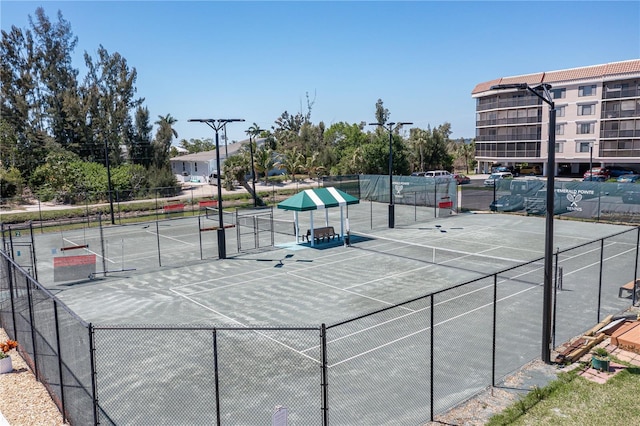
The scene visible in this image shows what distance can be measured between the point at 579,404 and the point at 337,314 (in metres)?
8.05

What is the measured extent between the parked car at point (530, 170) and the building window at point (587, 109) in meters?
12.5

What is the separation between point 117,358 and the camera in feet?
44.1

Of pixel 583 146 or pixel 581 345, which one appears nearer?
pixel 581 345

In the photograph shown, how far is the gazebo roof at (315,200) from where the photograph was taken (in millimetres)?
29075

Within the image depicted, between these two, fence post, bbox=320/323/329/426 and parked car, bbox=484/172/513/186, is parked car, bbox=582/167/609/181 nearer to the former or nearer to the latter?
parked car, bbox=484/172/513/186

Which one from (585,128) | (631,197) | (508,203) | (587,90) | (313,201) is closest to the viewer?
(313,201)

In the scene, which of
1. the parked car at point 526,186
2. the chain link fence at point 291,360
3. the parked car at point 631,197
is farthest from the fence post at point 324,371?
the parked car at point 526,186

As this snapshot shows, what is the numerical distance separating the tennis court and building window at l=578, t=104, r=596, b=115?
162 feet

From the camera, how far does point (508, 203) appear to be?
139 ft

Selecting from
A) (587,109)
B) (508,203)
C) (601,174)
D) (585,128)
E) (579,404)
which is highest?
(587,109)

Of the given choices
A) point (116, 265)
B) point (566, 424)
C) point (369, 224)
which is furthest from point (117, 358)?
point (369, 224)

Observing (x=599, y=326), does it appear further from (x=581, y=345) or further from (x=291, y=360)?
(x=291, y=360)

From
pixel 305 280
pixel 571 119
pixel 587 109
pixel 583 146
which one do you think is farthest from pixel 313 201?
pixel 571 119

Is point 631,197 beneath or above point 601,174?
beneath
